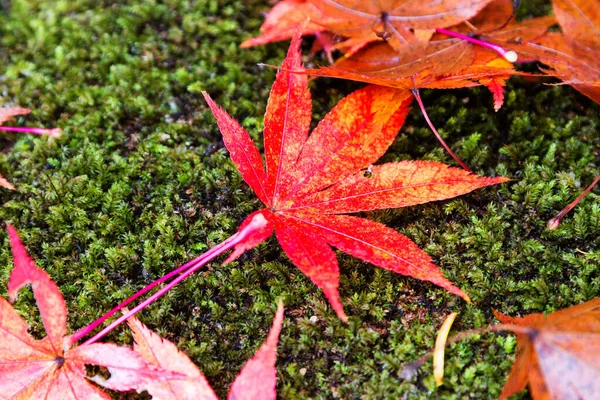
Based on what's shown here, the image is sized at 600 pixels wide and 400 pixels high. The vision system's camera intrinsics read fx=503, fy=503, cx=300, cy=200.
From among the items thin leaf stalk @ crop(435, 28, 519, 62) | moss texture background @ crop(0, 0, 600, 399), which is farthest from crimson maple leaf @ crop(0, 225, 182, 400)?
thin leaf stalk @ crop(435, 28, 519, 62)

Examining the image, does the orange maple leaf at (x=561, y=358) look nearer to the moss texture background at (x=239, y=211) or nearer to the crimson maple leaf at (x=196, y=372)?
the moss texture background at (x=239, y=211)

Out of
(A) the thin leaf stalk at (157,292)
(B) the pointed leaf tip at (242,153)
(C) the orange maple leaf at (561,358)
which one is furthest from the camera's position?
(B) the pointed leaf tip at (242,153)

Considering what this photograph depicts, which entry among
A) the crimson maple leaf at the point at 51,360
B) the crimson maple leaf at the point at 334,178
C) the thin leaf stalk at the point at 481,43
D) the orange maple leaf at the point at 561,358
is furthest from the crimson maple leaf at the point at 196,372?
the thin leaf stalk at the point at 481,43

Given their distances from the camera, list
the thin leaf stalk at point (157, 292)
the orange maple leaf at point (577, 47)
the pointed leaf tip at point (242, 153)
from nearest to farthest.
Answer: the thin leaf stalk at point (157, 292)
the pointed leaf tip at point (242, 153)
the orange maple leaf at point (577, 47)

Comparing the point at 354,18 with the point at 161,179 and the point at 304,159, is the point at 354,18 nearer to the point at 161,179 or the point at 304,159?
the point at 304,159

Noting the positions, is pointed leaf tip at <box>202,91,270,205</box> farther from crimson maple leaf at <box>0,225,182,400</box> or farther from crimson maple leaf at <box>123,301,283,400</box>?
crimson maple leaf at <box>0,225,182,400</box>

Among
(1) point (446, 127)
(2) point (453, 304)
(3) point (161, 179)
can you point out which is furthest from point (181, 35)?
(2) point (453, 304)

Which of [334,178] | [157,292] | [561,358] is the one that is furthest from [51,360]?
[561,358]
